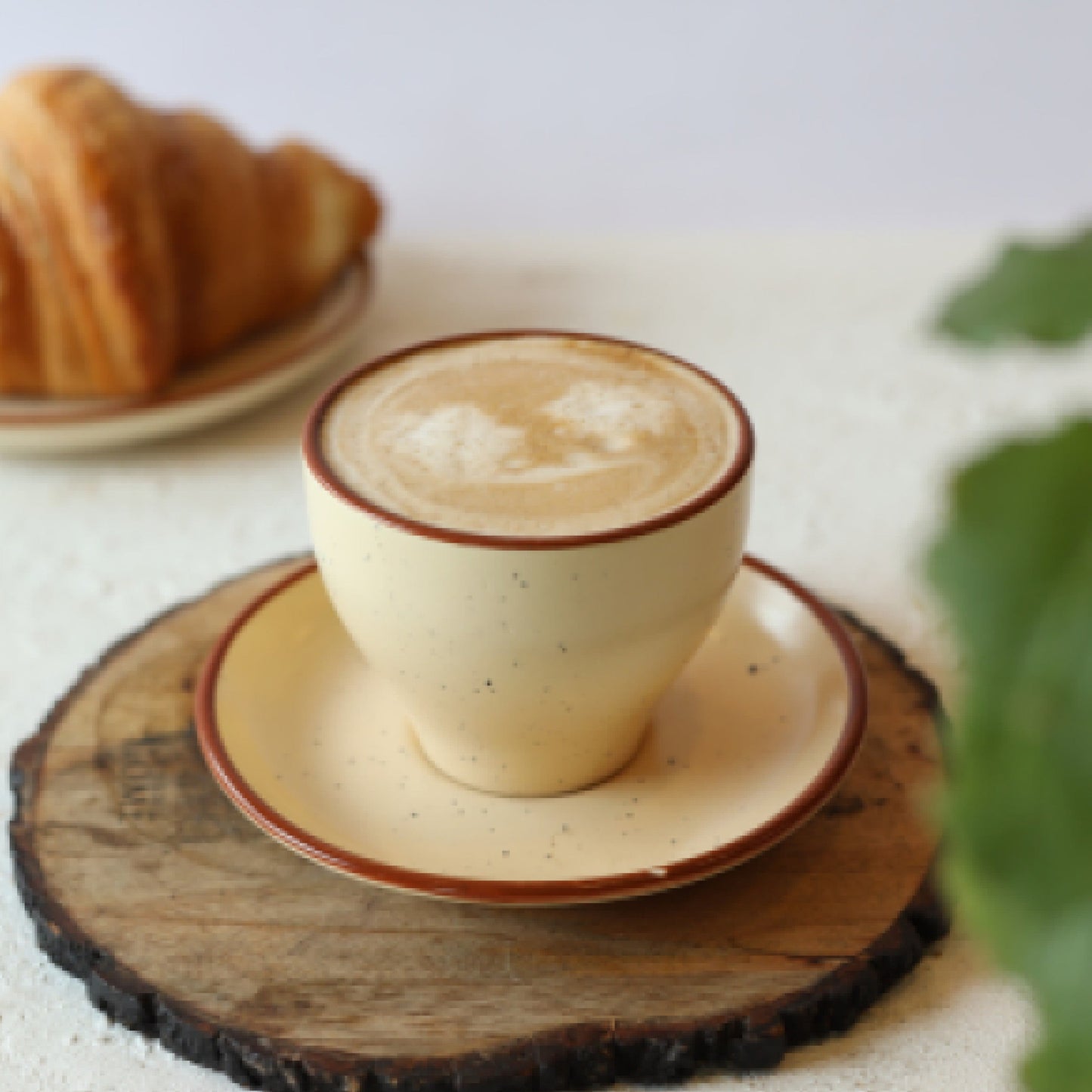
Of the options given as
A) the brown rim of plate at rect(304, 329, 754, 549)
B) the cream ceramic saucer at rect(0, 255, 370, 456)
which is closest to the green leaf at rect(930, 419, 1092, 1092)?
the brown rim of plate at rect(304, 329, 754, 549)

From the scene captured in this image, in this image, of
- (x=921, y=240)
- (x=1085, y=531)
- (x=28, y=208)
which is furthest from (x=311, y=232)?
(x=1085, y=531)

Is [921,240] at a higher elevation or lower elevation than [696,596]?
lower

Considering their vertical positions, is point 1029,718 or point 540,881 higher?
point 1029,718

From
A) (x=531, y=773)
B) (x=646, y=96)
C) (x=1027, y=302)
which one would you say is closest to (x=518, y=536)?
(x=531, y=773)

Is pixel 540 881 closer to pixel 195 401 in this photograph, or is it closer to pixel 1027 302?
pixel 1027 302

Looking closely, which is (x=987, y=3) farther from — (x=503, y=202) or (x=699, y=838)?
(x=699, y=838)

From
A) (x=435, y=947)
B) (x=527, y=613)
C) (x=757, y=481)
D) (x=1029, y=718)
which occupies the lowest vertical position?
(x=757, y=481)
